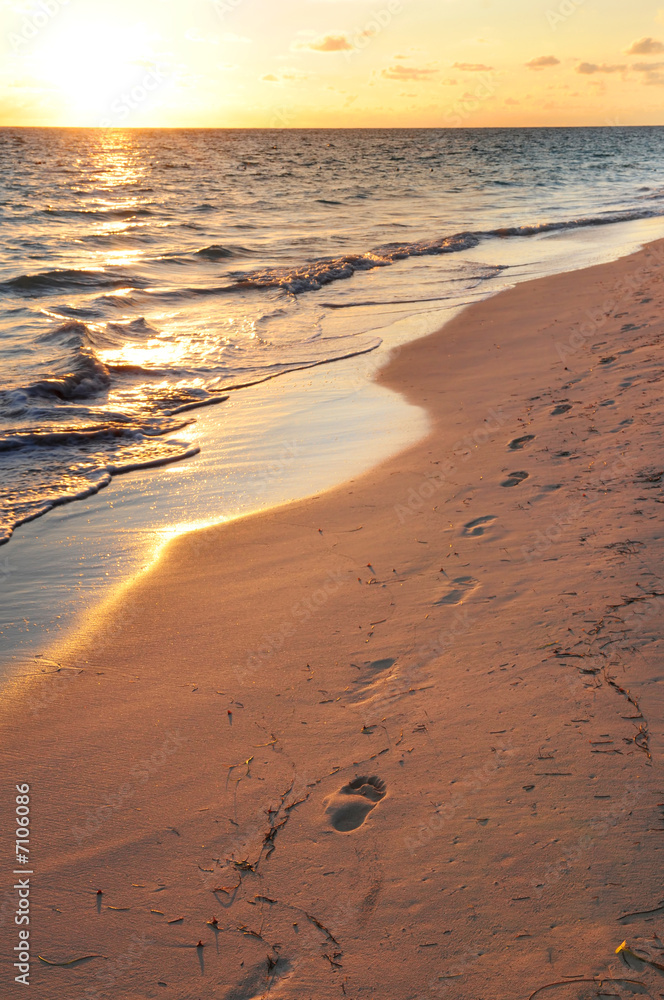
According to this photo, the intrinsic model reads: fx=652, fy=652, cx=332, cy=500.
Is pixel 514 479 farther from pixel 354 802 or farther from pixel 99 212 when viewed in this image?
pixel 99 212

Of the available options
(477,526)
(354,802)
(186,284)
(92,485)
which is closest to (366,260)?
(186,284)

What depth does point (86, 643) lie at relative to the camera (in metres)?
3.46

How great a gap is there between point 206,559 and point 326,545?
2.56ft

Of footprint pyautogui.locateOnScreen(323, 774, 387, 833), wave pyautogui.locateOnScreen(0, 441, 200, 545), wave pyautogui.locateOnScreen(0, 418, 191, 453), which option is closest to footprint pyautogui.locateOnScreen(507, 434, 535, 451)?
wave pyautogui.locateOnScreen(0, 441, 200, 545)

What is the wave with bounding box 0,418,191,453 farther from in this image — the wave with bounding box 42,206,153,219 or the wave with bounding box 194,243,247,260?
the wave with bounding box 42,206,153,219

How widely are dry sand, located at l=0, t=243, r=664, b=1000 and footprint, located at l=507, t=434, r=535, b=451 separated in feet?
1.98

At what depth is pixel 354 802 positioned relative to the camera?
93.0 inches

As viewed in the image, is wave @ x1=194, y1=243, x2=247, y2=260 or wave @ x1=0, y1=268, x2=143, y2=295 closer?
wave @ x1=0, y1=268, x2=143, y2=295

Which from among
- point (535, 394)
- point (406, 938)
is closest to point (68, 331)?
point (535, 394)

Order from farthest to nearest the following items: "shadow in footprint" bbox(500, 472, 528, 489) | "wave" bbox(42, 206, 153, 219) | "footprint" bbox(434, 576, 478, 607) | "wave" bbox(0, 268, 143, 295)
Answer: "wave" bbox(42, 206, 153, 219) < "wave" bbox(0, 268, 143, 295) < "shadow in footprint" bbox(500, 472, 528, 489) < "footprint" bbox(434, 576, 478, 607)

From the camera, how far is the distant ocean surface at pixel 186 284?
688 cm

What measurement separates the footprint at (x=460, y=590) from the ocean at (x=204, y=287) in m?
2.50

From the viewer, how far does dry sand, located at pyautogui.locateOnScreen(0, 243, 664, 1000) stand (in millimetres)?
1893

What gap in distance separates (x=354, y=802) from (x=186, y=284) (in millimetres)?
14117
